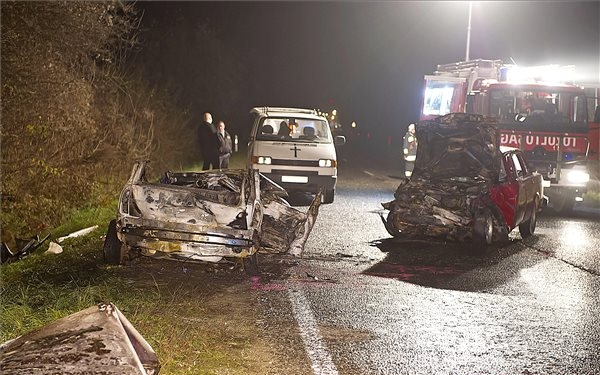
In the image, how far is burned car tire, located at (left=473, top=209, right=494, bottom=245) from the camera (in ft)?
42.1

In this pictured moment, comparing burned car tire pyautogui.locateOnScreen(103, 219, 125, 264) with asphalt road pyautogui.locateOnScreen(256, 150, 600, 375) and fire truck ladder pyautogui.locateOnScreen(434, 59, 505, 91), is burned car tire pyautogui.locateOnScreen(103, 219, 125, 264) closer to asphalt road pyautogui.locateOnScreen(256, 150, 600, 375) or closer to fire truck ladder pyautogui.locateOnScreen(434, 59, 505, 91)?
asphalt road pyautogui.locateOnScreen(256, 150, 600, 375)

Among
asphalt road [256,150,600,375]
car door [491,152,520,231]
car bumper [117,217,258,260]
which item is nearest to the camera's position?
asphalt road [256,150,600,375]

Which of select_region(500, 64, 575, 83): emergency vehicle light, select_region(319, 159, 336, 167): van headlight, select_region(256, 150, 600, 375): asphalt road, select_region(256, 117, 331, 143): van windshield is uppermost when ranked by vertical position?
select_region(500, 64, 575, 83): emergency vehicle light

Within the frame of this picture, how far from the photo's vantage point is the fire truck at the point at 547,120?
18.3 m

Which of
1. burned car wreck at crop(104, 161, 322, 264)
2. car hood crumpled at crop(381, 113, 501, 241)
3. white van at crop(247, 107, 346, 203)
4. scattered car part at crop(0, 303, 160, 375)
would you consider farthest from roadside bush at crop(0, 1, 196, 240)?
scattered car part at crop(0, 303, 160, 375)

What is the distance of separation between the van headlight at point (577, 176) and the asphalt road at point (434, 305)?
3.50 m

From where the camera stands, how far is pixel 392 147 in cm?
5172

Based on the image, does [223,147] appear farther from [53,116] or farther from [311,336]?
[311,336]

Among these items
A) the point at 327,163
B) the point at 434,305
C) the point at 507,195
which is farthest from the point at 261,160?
the point at 434,305

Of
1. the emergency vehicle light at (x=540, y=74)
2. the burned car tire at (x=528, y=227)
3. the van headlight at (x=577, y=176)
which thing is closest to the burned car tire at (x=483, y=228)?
the burned car tire at (x=528, y=227)

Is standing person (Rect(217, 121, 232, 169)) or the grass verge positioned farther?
standing person (Rect(217, 121, 232, 169))

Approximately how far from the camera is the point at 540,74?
20406 mm

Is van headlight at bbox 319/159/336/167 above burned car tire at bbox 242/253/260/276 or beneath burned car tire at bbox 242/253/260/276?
above

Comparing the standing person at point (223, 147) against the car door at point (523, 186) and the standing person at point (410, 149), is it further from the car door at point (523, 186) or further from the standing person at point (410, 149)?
the car door at point (523, 186)
